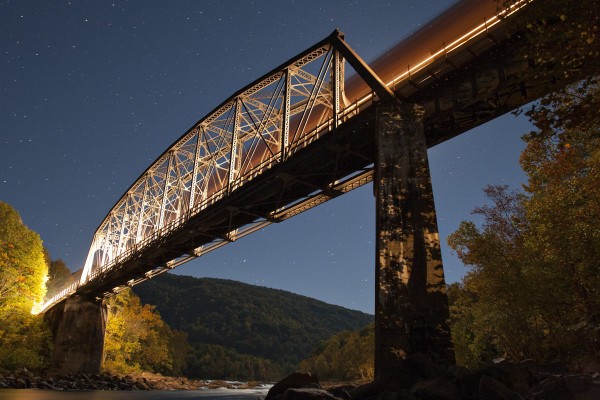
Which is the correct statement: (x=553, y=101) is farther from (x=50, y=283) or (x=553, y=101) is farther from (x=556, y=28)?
(x=50, y=283)

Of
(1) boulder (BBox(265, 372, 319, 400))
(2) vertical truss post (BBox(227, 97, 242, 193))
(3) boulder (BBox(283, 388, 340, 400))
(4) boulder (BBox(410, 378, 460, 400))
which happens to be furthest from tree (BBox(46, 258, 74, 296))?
(4) boulder (BBox(410, 378, 460, 400))

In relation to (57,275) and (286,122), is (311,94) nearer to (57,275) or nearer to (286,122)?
(286,122)

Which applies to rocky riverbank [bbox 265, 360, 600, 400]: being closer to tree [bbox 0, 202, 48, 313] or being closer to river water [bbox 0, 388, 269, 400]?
river water [bbox 0, 388, 269, 400]

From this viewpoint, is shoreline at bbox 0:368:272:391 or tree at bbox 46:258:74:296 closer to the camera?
shoreline at bbox 0:368:272:391

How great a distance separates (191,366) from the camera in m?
134

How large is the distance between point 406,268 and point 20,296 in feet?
140

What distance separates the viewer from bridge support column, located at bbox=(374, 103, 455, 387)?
11.2 m

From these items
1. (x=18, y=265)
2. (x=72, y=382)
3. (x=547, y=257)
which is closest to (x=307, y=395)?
(x=547, y=257)

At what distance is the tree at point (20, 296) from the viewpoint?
38.1m

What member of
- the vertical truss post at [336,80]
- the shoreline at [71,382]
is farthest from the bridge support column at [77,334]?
the vertical truss post at [336,80]

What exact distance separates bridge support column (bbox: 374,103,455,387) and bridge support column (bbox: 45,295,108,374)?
40.9 metres

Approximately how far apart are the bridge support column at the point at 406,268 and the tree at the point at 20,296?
3902cm

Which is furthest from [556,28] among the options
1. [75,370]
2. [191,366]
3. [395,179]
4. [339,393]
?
[191,366]

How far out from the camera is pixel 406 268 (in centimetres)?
1226
